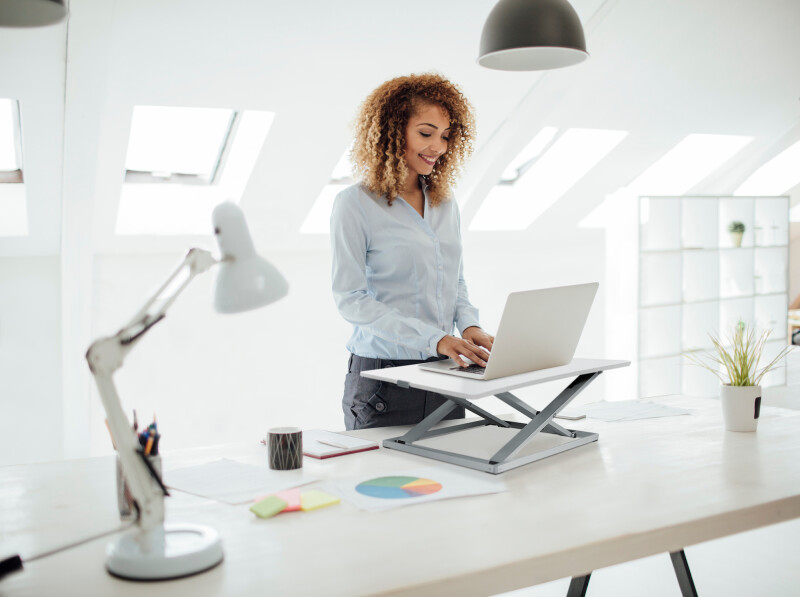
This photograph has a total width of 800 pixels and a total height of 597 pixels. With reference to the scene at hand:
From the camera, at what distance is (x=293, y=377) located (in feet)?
18.8

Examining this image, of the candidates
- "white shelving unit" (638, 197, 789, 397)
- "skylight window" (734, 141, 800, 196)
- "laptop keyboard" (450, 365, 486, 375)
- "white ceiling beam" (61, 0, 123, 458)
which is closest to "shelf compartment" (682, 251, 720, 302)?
"white shelving unit" (638, 197, 789, 397)

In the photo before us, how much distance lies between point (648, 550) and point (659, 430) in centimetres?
78

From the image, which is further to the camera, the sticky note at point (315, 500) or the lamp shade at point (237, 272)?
the sticky note at point (315, 500)

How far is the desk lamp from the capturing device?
1.05 meters

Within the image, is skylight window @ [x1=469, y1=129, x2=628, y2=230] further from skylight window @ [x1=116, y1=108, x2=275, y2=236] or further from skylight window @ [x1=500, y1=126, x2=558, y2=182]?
skylight window @ [x1=116, y1=108, x2=275, y2=236]

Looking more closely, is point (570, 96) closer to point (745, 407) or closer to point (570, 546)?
point (745, 407)

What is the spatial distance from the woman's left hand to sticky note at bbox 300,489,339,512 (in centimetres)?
79

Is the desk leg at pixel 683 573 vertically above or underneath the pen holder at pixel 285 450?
underneath

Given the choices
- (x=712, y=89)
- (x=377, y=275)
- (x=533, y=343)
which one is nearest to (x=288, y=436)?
(x=533, y=343)

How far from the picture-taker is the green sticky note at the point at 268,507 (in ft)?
4.38

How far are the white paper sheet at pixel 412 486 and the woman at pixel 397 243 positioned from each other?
550 millimetres

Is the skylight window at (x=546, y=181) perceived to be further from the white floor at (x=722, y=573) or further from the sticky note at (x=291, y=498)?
the sticky note at (x=291, y=498)

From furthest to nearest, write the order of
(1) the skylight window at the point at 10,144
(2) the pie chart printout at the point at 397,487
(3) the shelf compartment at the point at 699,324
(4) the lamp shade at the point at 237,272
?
(3) the shelf compartment at the point at 699,324 < (1) the skylight window at the point at 10,144 < (2) the pie chart printout at the point at 397,487 < (4) the lamp shade at the point at 237,272

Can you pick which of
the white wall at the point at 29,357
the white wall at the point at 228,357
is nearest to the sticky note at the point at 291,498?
the white wall at the point at 29,357
